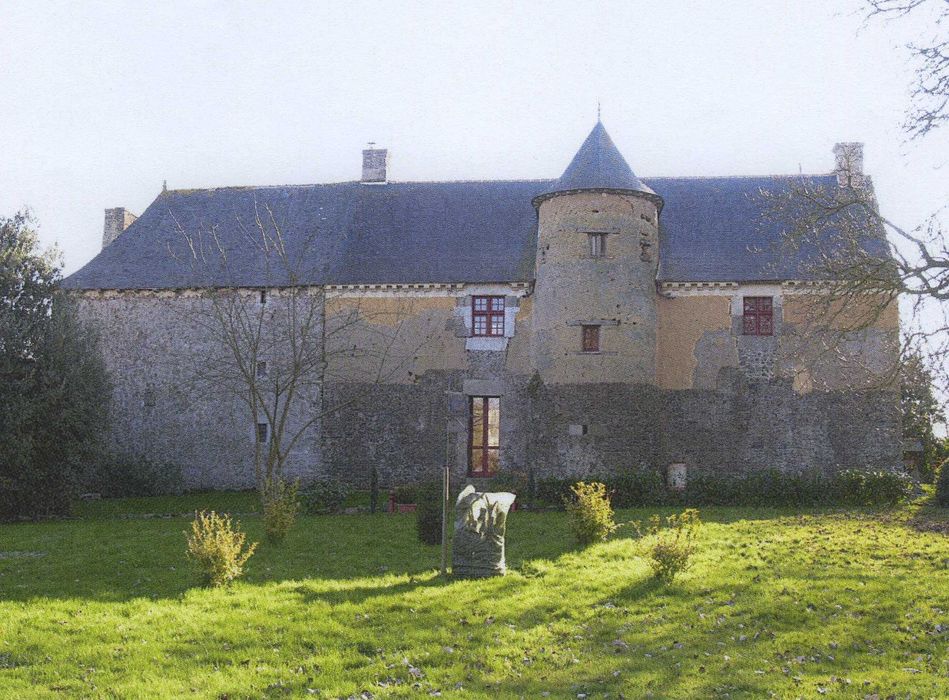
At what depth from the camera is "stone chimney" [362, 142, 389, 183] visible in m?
28.4

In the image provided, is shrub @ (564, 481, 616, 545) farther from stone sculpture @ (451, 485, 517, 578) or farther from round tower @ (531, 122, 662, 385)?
round tower @ (531, 122, 662, 385)

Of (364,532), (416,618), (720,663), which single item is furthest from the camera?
(364,532)

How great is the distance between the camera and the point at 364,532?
52.1ft

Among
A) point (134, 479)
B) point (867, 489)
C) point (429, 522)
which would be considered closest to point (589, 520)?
point (429, 522)

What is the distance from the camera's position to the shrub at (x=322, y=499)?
19.4 meters

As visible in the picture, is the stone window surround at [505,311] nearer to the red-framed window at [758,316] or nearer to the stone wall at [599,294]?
the stone wall at [599,294]

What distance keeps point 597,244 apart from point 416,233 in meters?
5.84

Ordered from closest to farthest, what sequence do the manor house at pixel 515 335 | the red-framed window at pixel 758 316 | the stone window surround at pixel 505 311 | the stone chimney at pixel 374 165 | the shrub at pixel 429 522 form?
the shrub at pixel 429 522 → the manor house at pixel 515 335 → the red-framed window at pixel 758 316 → the stone window surround at pixel 505 311 → the stone chimney at pixel 374 165

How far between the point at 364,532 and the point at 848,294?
8.72 meters

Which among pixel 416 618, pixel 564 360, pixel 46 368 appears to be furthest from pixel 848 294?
pixel 46 368

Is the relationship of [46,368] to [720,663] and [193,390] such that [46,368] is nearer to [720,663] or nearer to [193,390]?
[193,390]

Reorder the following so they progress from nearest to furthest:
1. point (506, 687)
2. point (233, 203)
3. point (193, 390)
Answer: point (506, 687)
point (193, 390)
point (233, 203)

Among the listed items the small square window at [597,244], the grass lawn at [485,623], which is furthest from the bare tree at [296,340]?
the grass lawn at [485,623]

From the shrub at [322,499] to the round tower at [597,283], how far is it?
6119 millimetres
